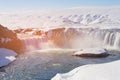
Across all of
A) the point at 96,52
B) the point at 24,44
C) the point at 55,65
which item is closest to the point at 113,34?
the point at 96,52

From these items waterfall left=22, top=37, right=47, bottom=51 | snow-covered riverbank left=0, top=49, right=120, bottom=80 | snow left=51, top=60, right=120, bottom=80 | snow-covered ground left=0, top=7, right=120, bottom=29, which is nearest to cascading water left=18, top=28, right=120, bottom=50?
waterfall left=22, top=37, right=47, bottom=51

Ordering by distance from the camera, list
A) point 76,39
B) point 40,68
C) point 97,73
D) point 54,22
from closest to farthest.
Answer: point 97,73, point 40,68, point 76,39, point 54,22

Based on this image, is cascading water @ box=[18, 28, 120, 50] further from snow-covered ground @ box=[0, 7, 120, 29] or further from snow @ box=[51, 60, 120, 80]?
snow @ box=[51, 60, 120, 80]

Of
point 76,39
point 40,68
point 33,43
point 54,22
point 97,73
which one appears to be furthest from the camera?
point 54,22

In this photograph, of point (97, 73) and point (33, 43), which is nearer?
point (97, 73)

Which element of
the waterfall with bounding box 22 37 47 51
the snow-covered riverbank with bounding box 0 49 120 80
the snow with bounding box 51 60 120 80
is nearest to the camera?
the snow with bounding box 51 60 120 80

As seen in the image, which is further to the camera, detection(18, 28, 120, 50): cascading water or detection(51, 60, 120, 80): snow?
detection(18, 28, 120, 50): cascading water

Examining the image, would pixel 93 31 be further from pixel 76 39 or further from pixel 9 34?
pixel 9 34

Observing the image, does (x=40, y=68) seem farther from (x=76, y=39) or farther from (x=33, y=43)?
(x=76, y=39)

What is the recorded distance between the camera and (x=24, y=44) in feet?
182

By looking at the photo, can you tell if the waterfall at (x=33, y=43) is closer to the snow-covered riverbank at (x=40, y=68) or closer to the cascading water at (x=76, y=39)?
the cascading water at (x=76, y=39)

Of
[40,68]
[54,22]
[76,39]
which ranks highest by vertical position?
[40,68]

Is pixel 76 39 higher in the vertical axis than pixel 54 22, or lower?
higher

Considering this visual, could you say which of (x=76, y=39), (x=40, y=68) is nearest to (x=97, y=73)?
(x=40, y=68)
